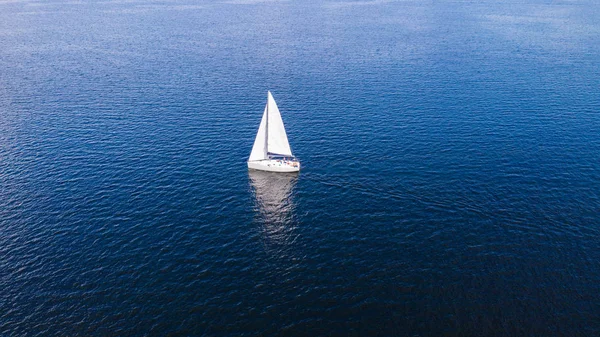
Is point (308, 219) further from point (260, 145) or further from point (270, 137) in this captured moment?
point (270, 137)

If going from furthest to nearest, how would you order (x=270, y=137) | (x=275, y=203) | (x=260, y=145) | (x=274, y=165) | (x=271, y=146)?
(x=271, y=146) → (x=270, y=137) → (x=260, y=145) → (x=274, y=165) → (x=275, y=203)

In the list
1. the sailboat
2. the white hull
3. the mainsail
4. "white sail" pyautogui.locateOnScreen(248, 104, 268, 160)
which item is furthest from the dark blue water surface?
the mainsail

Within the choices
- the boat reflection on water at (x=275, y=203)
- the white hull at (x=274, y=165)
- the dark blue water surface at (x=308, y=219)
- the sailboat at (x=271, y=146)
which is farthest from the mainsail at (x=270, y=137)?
the dark blue water surface at (x=308, y=219)

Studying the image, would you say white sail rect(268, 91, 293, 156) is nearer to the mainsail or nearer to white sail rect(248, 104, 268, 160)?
the mainsail

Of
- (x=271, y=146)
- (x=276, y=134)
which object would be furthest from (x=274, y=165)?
(x=276, y=134)

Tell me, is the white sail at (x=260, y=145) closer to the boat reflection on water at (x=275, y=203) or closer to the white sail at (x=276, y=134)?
the white sail at (x=276, y=134)

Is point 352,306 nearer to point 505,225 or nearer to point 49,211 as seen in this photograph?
point 505,225
